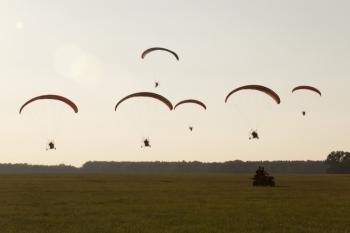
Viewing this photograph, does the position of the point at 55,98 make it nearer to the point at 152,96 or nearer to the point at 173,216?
the point at 152,96

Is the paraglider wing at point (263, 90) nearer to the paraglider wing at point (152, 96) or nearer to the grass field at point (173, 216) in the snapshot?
the paraglider wing at point (152, 96)

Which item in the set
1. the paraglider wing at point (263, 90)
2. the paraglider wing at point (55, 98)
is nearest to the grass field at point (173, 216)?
the paraglider wing at point (55, 98)

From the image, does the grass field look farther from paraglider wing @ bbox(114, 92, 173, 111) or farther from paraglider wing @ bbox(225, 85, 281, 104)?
paraglider wing @ bbox(225, 85, 281, 104)

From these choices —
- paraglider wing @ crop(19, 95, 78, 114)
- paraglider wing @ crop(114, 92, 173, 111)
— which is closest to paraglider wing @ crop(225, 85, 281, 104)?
paraglider wing @ crop(114, 92, 173, 111)

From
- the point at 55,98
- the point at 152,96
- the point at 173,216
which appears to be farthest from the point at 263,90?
the point at 173,216

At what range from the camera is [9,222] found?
21531 mm

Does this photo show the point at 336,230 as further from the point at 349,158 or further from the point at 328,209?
the point at 349,158

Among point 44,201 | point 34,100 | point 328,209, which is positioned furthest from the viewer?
point 34,100

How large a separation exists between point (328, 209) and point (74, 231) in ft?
42.2

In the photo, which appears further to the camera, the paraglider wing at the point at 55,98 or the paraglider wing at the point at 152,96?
the paraglider wing at the point at 152,96

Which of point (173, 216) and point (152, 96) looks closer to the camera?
point (173, 216)

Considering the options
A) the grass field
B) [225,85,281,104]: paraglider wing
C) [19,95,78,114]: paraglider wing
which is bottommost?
the grass field

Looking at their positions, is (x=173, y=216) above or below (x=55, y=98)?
below

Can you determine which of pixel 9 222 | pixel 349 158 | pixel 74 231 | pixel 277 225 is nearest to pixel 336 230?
pixel 277 225
